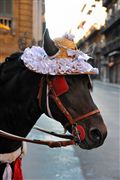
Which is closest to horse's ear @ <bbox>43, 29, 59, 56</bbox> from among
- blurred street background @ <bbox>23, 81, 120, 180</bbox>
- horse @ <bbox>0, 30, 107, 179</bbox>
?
horse @ <bbox>0, 30, 107, 179</bbox>

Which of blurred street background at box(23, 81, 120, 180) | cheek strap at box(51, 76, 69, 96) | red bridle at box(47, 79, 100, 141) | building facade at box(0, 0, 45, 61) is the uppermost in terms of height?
building facade at box(0, 0, 45, 61)

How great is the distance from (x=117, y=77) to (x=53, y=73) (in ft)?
244

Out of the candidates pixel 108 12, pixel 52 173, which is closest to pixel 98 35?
pixel 108 12

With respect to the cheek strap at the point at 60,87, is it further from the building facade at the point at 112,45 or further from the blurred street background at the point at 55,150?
the building facade at the point at 112,45

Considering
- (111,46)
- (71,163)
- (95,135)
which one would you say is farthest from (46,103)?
(111,46)

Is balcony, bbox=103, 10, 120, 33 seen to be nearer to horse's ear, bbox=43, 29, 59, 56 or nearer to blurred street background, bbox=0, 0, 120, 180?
blurred street background, bbox=0, 0, 120, 180

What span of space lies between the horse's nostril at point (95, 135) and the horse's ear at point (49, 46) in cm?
58

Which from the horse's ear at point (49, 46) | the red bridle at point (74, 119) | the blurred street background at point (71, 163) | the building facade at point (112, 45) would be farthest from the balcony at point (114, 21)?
the red bridle at point (74, 119)

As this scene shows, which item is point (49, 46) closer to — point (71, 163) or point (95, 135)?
point (95, 135)

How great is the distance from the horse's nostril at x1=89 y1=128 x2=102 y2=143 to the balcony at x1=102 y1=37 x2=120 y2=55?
70483 millimetres

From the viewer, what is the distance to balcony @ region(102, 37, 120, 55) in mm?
74188

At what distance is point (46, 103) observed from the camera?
10.3ft

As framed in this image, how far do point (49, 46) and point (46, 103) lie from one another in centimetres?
37

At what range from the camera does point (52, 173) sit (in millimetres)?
7438
